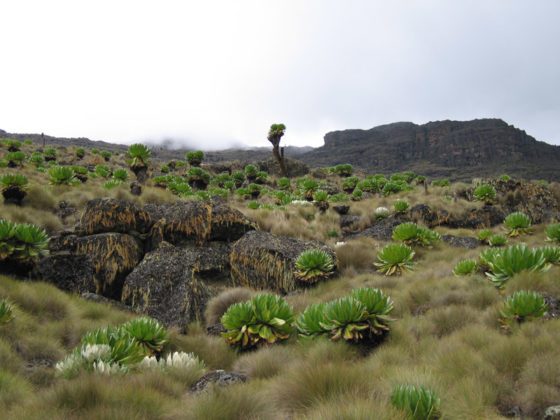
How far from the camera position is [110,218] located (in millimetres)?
7156

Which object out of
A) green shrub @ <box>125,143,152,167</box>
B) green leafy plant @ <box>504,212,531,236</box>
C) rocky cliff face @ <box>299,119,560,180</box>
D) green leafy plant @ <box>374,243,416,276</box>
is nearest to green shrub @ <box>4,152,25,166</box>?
green shrub @ <box>125,143,152,167</box>

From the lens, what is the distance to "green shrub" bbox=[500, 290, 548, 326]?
3477mm

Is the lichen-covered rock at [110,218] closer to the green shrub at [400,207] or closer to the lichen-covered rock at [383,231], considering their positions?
the lichen-covered rock at [383,231]

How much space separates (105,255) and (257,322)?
4.13 m

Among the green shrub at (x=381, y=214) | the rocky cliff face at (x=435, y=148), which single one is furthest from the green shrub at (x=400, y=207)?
the rocky cliff face at (x=435, y=148)

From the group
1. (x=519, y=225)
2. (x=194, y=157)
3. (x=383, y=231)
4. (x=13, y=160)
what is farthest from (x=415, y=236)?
(x=194, y=157)

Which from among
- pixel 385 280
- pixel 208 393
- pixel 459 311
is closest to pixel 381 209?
pixel 385 280

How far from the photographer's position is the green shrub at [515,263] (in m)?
4.63

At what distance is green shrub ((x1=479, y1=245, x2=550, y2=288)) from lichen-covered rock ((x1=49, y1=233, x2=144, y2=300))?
22.7 feet

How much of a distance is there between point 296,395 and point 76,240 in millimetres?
6133

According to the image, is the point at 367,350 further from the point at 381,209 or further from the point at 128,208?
the point at 381,209

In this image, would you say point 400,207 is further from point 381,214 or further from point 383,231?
point 383,231

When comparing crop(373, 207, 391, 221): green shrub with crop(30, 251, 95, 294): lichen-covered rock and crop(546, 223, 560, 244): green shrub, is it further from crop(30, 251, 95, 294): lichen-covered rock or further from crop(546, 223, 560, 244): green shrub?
crop(30, 251, 95, 294): lichen-covered rock

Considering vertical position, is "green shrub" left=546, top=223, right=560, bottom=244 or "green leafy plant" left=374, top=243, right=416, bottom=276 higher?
"green shrub" left=546, top=223, right=560, bottom=244
